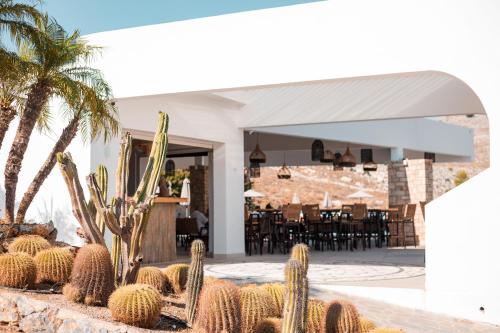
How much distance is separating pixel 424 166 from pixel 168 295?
11557 mm

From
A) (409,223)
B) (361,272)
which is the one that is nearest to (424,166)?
(409,223)

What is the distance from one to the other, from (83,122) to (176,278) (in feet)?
12.8

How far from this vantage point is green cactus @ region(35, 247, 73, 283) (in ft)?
21.5

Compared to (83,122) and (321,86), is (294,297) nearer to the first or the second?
(83,122)

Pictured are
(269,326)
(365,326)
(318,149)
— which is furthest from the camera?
(318,149)

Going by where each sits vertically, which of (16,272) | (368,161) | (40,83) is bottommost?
(16,272)

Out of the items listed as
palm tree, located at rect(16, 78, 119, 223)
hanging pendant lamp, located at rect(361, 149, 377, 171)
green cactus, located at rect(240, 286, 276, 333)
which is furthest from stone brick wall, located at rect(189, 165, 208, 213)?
green cactus, located at rect(240, 286, 276, 333)

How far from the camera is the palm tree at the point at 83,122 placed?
9344mm

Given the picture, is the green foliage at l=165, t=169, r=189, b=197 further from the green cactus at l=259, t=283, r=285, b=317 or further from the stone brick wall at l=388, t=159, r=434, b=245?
the green cactus at l=259, t=283, r=285, b=317

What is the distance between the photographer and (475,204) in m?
7.53

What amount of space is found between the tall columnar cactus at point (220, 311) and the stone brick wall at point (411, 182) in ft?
40.5

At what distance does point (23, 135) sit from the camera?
29.9 ft

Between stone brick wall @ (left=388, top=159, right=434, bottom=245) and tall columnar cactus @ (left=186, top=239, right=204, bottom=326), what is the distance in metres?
12.0

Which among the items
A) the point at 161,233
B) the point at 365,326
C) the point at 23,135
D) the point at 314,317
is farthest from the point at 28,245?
the point at 161,233
